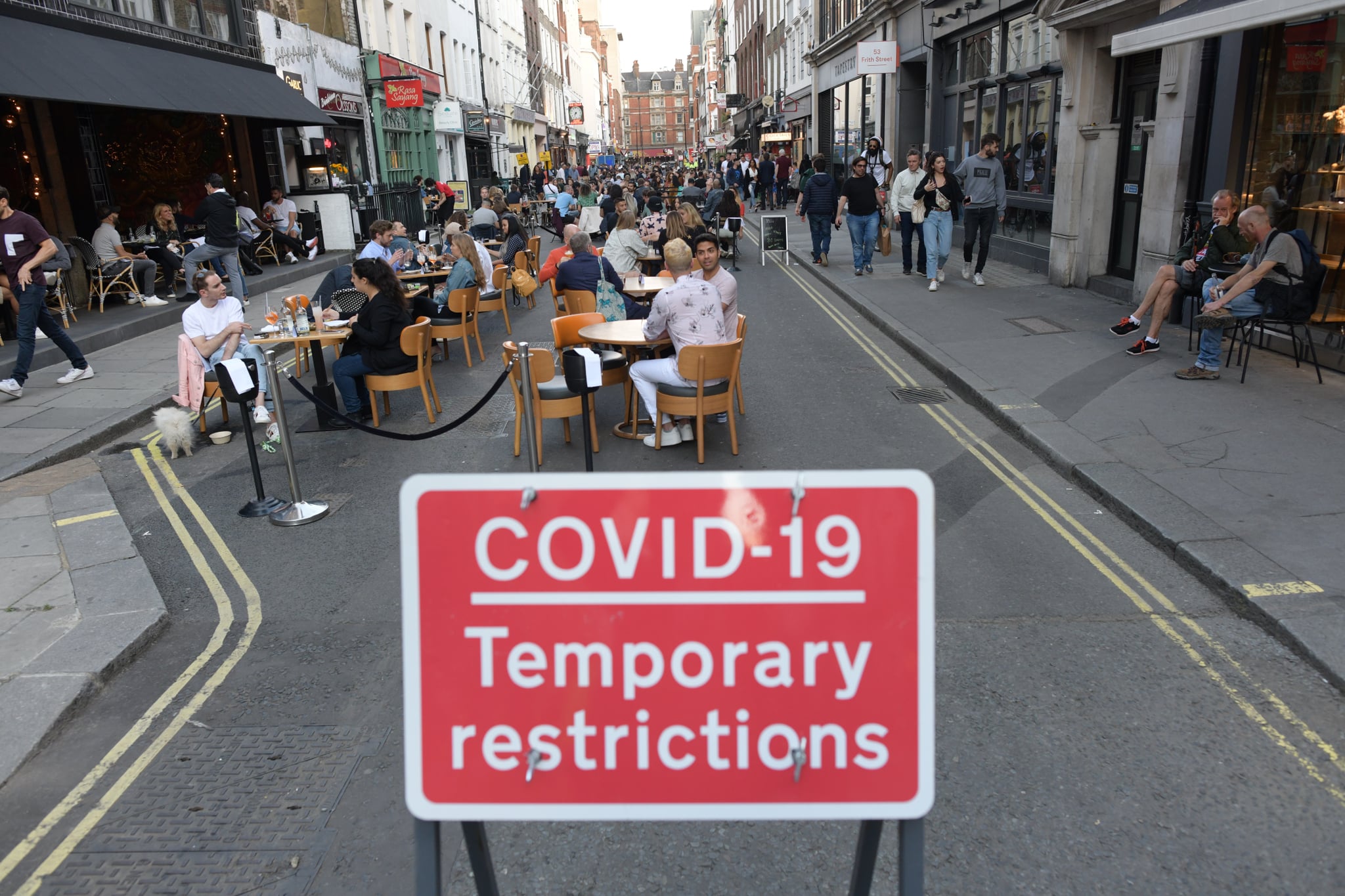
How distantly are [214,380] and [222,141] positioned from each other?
13.7m

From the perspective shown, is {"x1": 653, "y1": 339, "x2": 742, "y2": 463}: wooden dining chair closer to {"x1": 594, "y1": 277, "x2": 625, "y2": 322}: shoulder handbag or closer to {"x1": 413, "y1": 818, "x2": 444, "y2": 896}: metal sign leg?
{"x1": 594, "y1": 277, "x2": 625, "y2": 322}: shoulder handbag

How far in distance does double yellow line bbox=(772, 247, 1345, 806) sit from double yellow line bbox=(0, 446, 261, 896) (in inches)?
171

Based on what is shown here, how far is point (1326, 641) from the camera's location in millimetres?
4066

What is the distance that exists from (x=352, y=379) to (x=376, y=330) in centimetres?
65

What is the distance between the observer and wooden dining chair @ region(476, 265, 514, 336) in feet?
38.0

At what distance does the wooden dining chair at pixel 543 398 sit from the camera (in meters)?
6.71

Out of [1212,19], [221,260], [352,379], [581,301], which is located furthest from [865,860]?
[221,260]

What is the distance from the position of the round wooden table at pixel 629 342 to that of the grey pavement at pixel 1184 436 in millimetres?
2926

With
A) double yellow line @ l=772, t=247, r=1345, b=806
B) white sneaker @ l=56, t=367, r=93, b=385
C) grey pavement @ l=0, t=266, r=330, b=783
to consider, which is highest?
white sneaker @ l=56, t=367, r=93, b=385

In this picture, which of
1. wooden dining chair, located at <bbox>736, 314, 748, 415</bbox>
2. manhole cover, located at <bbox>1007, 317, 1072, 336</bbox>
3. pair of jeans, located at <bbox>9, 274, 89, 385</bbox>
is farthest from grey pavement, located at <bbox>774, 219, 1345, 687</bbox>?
pair of jeans, located at <bbox>9, 274, 89, 385</bbox>

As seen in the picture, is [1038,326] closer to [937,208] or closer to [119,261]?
[937,208]

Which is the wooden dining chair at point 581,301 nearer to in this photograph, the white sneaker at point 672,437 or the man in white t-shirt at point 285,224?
the white sneaker at point 672,437

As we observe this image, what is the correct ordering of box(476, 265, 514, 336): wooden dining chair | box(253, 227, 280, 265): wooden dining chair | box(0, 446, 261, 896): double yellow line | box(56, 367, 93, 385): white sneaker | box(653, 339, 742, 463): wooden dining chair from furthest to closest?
1. box(253, 227, 280, 265): wooden dining chair
2. box(476, 265, 514, 336): wooden dining chair
3. box(56, 367, 93, 385): white sneaker
4. box(653, 339, 742, 463): wooden dining chair
5. box(0, 446, 261, 896): double yellow line

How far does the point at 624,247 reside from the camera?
1217 cm
